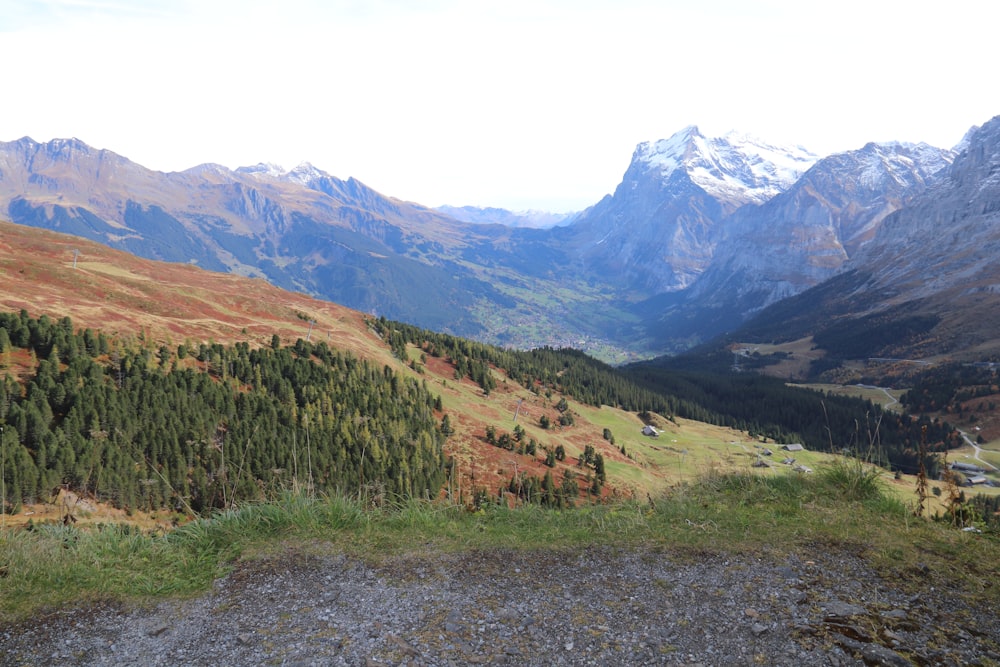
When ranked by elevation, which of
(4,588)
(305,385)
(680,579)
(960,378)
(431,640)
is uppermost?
(960,378)

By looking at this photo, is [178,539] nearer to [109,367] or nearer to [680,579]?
[680,579]

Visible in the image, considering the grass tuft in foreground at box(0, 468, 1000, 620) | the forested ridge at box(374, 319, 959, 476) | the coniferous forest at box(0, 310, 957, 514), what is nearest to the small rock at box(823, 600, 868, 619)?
the grass tuft in foreground at box(0, 468, 1000, 620)

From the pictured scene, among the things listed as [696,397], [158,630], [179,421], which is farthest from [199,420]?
[696,397]

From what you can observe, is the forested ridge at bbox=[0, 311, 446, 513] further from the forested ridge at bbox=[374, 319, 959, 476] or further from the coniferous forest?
the forested ridge at bbox=[374, 319, 959, 476]

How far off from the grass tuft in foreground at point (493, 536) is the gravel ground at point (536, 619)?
1.66 feet

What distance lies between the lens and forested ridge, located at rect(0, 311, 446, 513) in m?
33.0

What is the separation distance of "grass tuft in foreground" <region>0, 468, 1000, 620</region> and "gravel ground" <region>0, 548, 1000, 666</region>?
1.66ft

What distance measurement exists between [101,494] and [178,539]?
3123 centimetres

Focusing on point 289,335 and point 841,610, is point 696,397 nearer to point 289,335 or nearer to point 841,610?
point 289,335

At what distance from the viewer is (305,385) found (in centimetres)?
5928

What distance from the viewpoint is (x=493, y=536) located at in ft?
32.4

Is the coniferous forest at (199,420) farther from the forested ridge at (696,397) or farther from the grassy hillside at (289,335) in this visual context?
the forested ridge at (696,397)

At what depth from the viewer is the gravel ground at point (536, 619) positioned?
6246 mm

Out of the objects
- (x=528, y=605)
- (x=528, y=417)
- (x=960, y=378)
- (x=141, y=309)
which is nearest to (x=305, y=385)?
(x=141, y=309)
